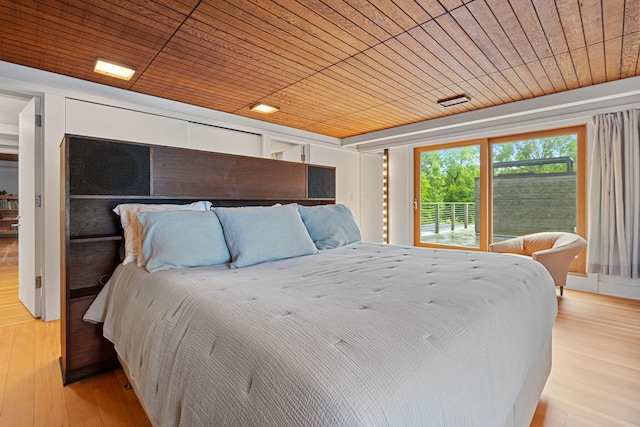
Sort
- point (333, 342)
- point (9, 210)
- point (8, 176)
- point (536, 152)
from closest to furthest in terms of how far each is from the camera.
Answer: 1. point (333, 342)
2. point (536, 152)
3. point (9, 210)
4. point (8, 176)

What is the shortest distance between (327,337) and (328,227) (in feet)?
5.90

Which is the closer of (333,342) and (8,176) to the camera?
(333,342)

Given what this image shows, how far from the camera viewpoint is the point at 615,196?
Answer: 3451mm

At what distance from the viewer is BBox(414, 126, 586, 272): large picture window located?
409 centimetres

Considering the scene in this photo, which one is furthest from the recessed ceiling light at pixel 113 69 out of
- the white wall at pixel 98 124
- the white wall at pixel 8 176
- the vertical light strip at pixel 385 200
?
the white wall at pixel 8 176

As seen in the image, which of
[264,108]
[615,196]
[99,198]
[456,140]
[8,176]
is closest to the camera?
[99,198]

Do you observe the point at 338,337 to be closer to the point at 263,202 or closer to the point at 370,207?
the point at 263,202

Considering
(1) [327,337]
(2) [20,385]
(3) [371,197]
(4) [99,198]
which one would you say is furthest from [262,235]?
(3) [371,197]

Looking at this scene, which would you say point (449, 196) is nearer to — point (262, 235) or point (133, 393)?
point (262, 235)

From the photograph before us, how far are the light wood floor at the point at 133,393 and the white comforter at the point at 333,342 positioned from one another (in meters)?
0.40

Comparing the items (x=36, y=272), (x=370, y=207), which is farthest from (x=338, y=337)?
(x=370, y=207)

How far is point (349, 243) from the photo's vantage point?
8.73 feet

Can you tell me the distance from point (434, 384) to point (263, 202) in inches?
95.5

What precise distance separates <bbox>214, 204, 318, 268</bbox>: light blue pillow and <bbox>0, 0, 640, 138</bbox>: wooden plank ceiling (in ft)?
4.14
